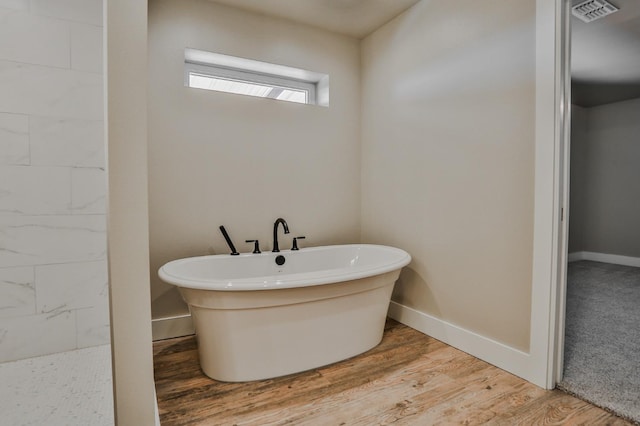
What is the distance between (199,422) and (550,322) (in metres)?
1.82

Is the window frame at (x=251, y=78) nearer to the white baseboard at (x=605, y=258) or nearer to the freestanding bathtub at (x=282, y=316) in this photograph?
the freestanding bathtub at (x=282, y=316)

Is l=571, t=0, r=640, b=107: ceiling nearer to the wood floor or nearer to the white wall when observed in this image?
the white wall

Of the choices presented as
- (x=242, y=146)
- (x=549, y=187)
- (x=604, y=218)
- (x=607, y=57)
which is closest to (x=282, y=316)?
(x=242, y=146)

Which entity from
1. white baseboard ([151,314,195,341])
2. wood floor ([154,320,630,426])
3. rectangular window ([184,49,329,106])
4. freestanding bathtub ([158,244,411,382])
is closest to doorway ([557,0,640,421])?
wood floor ([154,320,630,426])

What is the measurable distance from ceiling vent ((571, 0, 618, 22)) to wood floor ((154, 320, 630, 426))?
2714 mm

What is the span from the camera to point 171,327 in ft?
8.19

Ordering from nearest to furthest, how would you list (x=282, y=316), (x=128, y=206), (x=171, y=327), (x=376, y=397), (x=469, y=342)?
1. (x=128, y=206)
2. (x=376, y=397)
3. (x=282, y=316)
4. (x=469, y=342)
5. (x=171, y=327)

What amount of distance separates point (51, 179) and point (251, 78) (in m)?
1.69

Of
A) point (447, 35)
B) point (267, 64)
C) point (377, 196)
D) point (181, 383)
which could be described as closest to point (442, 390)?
point (181, 383)

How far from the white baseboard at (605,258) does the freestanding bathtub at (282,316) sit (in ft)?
15.3

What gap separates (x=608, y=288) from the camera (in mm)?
3736

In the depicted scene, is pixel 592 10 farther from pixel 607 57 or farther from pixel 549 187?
pixel 549 187

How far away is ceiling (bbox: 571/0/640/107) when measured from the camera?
9.37 ft

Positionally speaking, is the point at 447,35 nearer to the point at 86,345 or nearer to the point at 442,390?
the point at 442,390
